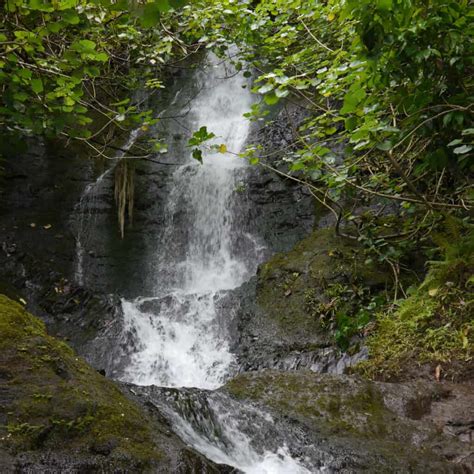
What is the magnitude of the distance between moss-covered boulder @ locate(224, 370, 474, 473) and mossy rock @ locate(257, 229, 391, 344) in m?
1.74

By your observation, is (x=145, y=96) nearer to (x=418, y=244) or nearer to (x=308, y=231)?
(x=308, y=231)

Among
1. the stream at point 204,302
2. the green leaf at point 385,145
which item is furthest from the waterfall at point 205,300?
the green leaf at point 385,145

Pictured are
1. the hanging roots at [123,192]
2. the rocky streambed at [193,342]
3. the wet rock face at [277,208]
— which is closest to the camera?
the rocky streambed at [193,342]

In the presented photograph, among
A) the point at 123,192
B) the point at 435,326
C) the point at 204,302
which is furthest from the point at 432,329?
the point at 123,192

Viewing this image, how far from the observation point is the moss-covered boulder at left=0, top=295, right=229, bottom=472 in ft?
7.16

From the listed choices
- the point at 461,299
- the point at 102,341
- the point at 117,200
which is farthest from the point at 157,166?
the point at 461,299

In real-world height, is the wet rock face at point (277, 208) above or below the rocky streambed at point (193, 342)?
above

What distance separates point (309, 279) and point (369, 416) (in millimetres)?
3033

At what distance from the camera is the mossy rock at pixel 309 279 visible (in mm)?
6125

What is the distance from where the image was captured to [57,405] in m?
2.43

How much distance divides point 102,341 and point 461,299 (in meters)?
5.07

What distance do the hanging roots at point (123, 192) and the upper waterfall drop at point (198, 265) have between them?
32.9 inches

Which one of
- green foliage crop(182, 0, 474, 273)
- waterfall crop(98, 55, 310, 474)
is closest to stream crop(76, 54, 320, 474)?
waterfall crop(98, 55, 310, 474)

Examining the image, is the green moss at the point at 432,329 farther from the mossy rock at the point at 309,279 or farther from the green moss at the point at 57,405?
the green moss at the point at 57,405
